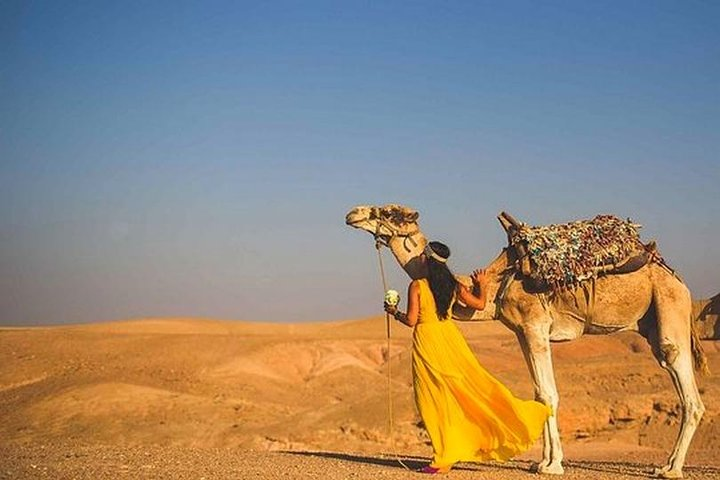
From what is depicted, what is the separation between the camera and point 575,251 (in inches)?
396

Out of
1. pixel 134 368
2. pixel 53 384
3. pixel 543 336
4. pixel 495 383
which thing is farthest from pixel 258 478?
pixel 134 368

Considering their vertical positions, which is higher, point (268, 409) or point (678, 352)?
point (678, 352)

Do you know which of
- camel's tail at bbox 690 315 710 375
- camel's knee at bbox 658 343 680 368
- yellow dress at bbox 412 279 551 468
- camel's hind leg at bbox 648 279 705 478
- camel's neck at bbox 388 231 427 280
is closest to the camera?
yellow dress at bbox 412 279 551 468

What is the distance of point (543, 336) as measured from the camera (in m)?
10.0

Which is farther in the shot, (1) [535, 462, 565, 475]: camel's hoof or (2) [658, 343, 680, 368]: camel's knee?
(2) [658, 343, 680, 368]: camel's knee

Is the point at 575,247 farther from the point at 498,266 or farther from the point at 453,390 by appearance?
the point at 453,390

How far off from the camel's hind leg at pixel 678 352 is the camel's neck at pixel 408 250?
2867 millimetres

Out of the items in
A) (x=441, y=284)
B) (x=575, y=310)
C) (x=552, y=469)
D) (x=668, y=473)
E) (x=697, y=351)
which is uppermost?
(x=441, y=284)

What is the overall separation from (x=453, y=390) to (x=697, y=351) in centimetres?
325

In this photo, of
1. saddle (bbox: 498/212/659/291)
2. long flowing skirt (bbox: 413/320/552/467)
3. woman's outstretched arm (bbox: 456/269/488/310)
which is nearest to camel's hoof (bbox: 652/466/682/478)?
long flowing skirt (bbox: 413/320/552/467)

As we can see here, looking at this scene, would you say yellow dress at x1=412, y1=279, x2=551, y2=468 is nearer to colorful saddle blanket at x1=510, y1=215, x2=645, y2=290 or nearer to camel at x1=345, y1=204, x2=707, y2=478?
camel at x1=345, y1=204, x2=707, y2=478

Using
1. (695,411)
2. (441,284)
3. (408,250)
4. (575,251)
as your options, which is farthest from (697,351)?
(408,250)

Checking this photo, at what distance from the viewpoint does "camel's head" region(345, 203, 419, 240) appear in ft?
33.9

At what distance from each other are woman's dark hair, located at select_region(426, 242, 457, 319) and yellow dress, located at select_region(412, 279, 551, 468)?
7cm
